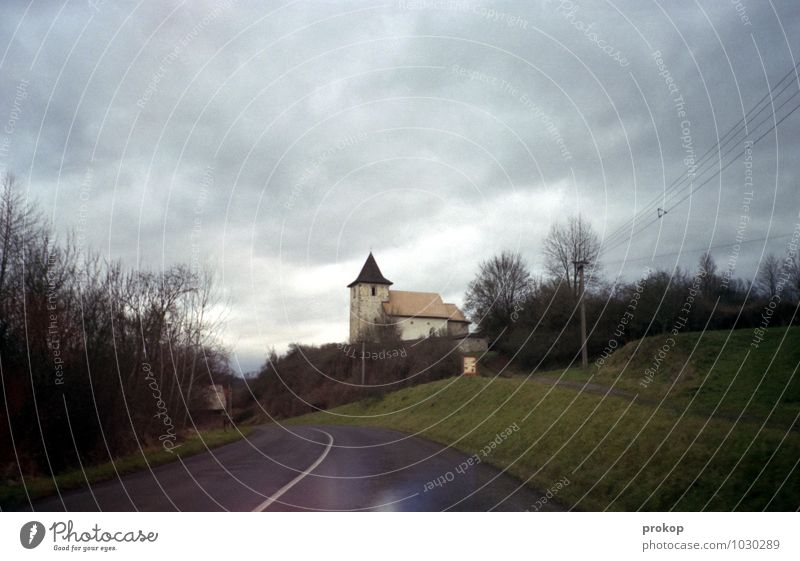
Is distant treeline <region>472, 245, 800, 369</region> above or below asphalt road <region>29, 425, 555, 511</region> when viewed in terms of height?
above

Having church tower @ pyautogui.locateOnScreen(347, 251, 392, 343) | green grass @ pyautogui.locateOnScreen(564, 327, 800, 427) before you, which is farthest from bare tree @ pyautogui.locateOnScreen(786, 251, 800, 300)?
church tower @ pyautogui.locateOnScreen(347, 251, 392, 343)

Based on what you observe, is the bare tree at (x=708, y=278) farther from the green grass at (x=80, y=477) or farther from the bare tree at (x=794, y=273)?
the green grass at (x=80, y=477)

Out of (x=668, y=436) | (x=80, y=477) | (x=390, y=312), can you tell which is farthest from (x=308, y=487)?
(x=390, y=312)

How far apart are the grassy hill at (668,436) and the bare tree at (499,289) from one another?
14.6ft

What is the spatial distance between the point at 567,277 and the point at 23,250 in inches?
1028

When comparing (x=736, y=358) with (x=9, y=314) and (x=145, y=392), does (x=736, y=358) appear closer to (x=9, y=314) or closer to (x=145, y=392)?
(x=145, y=392)

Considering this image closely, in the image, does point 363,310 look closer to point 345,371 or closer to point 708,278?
point 345,371

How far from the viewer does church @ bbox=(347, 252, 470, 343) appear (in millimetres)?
19016

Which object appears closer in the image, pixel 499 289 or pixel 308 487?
pixel 308 487

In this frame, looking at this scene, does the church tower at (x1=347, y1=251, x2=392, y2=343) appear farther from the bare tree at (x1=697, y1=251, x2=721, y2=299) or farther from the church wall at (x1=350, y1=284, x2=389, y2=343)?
the bare tree at (x1=697, y1=251, x2=721, y2=299)

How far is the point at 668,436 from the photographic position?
30.1 ft

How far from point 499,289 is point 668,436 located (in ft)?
56.9
